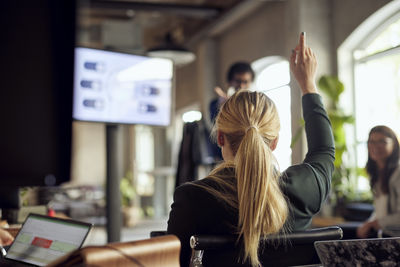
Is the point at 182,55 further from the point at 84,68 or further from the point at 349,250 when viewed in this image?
the point at 349,250

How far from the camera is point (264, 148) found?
1362 millimetres

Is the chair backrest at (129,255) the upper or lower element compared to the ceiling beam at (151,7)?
lower

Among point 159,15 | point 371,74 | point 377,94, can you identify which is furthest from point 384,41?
point 159,15

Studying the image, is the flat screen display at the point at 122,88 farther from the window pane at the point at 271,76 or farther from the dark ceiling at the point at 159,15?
the dark ceiling at the point at 159,15

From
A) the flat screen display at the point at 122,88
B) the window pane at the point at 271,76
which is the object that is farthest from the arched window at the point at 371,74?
the flat screen display at the point at 122,88

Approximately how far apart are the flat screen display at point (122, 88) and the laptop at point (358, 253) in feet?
5.22

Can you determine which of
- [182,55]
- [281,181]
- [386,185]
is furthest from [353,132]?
[281,181]

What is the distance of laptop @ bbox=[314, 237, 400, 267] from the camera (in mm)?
1101

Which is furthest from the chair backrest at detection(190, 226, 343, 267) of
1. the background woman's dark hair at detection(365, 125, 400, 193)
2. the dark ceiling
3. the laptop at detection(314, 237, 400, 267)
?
the dark ceiling

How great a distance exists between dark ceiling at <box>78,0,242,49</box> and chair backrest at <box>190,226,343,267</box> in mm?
6677

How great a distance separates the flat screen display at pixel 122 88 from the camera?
2.47 m

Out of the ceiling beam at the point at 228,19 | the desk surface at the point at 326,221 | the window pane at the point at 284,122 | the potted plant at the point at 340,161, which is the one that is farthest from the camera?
the ceiling beam at the point at 228,19

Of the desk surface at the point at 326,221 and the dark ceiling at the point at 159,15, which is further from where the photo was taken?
the dark ceiling at the point at 159,15

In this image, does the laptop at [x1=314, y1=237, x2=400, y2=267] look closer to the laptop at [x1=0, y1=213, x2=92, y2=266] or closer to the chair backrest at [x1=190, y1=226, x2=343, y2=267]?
the chair backrest at [x1=190, y1=226, x2=343, y2=267]
